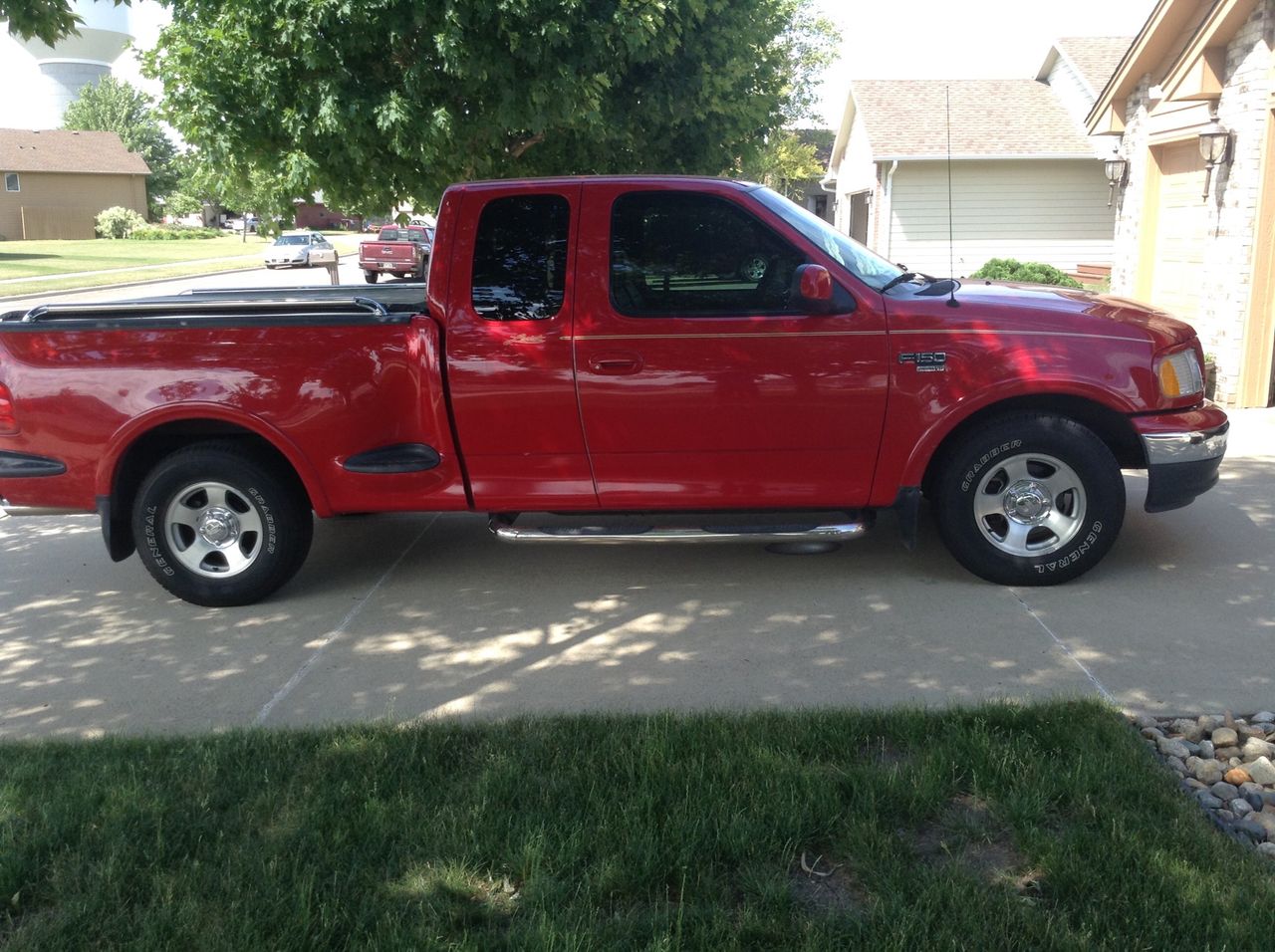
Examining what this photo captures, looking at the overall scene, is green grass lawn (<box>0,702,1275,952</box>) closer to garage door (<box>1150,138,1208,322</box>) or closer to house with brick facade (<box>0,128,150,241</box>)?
garage door (<box>1150,138,1208,322</box>)

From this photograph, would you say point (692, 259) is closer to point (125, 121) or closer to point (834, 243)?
point (834, 243)

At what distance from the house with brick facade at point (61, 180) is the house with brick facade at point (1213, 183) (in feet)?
223

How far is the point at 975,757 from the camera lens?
12.7ft

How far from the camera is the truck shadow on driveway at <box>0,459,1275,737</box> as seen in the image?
4.70 metres

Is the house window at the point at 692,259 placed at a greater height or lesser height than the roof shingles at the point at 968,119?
lesser

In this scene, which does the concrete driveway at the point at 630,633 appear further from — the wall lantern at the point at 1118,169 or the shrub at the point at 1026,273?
the shrub at the point at 1026,273

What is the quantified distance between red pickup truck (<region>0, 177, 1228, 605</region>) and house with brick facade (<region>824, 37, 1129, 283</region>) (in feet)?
58.9

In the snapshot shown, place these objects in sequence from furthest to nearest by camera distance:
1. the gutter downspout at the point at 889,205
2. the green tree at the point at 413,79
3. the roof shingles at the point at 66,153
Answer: the roof shingles at the point at 66,153, the gutter downspout at the point at 889,205, the green tree at the point at 413,79

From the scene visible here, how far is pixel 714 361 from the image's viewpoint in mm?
5551

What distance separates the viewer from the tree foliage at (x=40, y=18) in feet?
23.4


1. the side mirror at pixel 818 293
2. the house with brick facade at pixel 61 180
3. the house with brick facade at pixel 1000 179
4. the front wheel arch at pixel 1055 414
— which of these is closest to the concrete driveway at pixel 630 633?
the front wheel arch at pixel 1055 414

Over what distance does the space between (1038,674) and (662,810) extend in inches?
76.1

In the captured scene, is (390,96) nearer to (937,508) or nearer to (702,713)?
(937,508)

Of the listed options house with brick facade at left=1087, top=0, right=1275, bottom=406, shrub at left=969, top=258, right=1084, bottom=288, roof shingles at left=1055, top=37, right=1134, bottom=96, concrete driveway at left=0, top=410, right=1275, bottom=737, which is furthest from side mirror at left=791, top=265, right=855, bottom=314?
roof shingles at left=1055, top=37, right=1134, bottom=96
